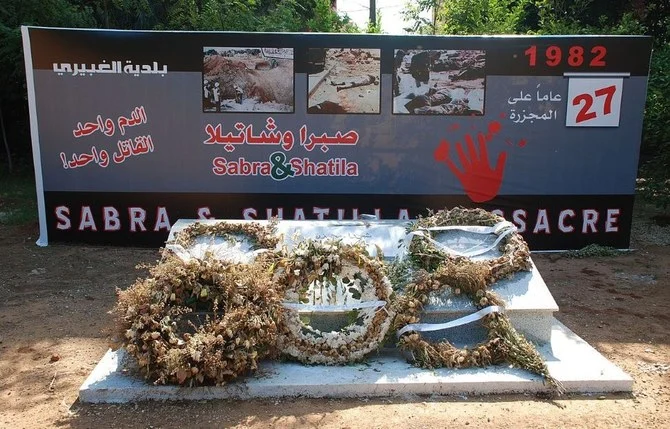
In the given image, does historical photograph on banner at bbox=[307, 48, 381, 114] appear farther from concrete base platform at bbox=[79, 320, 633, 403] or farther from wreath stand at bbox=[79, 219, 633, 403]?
concrete base platform at bbox=[79, 320, 633, 403]

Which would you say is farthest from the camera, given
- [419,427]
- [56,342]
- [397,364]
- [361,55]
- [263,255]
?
[361,55]

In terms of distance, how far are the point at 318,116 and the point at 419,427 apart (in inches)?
192

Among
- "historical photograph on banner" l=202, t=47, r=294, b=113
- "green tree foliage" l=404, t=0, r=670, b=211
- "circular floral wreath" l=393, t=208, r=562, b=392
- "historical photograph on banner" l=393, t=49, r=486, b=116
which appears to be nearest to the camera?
"circular floral wreath" l=393, t=208, r=562, b=392

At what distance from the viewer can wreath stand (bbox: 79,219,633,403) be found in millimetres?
3928

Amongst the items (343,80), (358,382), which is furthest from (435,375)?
(343,80)

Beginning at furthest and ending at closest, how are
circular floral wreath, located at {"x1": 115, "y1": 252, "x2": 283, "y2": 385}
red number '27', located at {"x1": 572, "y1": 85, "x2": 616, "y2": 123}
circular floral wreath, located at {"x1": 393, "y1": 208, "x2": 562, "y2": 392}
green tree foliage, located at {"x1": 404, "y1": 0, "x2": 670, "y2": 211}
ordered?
green tree foliage, located at {"x1": 404, "y1": 0, "x2": 670, "y2": 211} → red number '27', located at {"x1": 572, "y1": 85, "x2": 616, "y2": 123} → circular floral wreath, located at {"x1": 393, "y1": 208, "x2": 562, "y2": 392} → circular floral wreath, located at {"x1": 115, "y1": 252, "x2": 283, "y2": 385}

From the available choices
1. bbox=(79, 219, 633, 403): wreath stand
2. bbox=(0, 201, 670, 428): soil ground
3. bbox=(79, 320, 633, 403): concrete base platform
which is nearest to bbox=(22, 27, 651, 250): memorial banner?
bbox=(0, 201, 670, 428): soil ground

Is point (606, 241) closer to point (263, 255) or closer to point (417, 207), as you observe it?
point (417, 207)

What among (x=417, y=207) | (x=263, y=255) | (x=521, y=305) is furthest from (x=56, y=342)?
(x=417, y=207)

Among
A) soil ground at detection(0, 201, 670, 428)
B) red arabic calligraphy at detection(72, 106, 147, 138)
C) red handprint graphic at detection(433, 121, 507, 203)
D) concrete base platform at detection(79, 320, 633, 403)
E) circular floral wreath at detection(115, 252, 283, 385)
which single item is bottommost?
soil ground at detection(0, 201, 670, 428)

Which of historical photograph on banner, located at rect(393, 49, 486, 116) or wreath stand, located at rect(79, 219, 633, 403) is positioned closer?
wreath stand, located at rect(79, 219, 633, 403)

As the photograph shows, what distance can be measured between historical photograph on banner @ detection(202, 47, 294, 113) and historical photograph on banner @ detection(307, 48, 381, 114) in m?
0.30

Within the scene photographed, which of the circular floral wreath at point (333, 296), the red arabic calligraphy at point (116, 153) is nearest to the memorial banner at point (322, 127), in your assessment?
the red arabic calligraphy at point (116, 153)

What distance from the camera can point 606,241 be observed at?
815 centimetres
